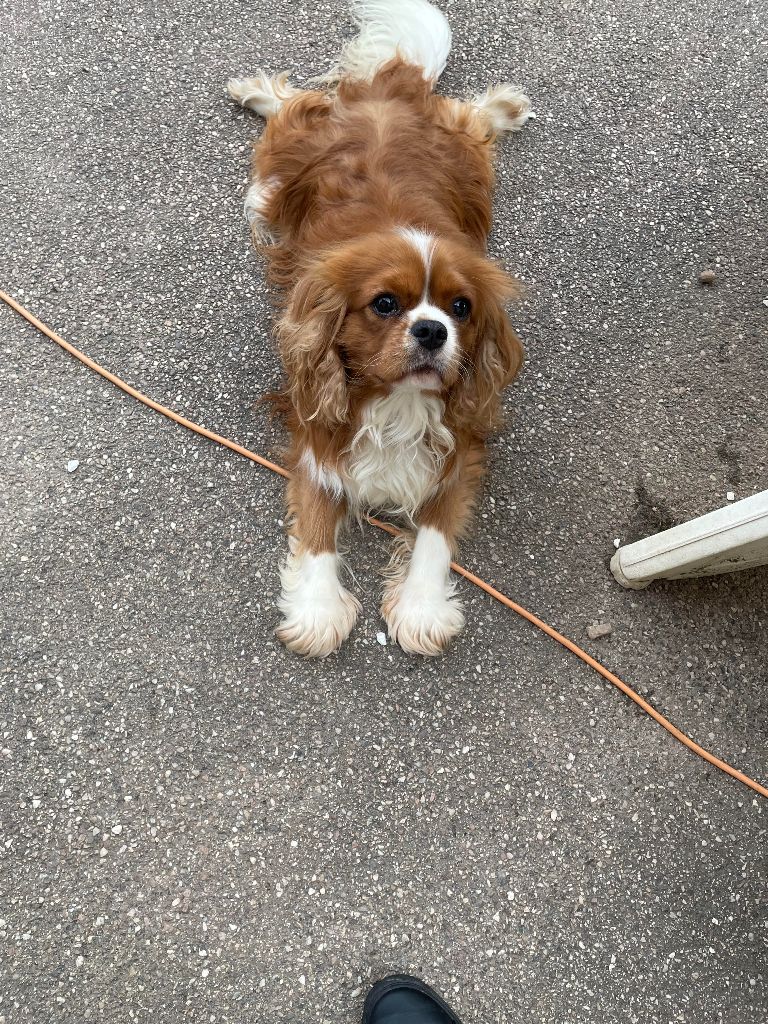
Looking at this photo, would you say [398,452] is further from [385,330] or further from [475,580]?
[475,580]

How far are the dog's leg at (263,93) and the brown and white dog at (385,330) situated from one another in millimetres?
372

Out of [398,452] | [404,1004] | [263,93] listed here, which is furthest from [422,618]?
[263,93]

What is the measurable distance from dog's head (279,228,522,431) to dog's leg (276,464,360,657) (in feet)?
1.27

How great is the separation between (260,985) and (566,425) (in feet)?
7.78

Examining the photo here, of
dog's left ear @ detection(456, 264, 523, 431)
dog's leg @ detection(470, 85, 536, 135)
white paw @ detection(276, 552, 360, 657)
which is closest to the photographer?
dog's left ear @ detection(456, 264, 523, 431)

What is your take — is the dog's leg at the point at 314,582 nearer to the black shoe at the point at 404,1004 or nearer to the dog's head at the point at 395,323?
the dog's head at the point at 395,323

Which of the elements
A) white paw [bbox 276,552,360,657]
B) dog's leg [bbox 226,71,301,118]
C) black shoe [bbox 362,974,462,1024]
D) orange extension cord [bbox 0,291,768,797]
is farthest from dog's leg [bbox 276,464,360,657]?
dog's leg [bbox 226,71,301,118]

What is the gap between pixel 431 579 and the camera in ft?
9.27

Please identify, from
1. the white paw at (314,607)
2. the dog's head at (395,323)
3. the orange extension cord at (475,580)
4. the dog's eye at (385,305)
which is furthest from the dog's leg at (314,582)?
the dog's eye at (385,305)

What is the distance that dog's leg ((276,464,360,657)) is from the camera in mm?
2758

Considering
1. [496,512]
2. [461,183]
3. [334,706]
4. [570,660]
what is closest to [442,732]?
[334,706]

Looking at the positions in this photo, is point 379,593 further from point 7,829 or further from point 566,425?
point 7,829

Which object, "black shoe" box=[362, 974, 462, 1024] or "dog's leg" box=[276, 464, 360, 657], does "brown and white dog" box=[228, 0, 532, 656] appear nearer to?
"dog's leg" box=[276, 464, 360, 657]

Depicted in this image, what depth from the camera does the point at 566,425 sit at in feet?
10.9
